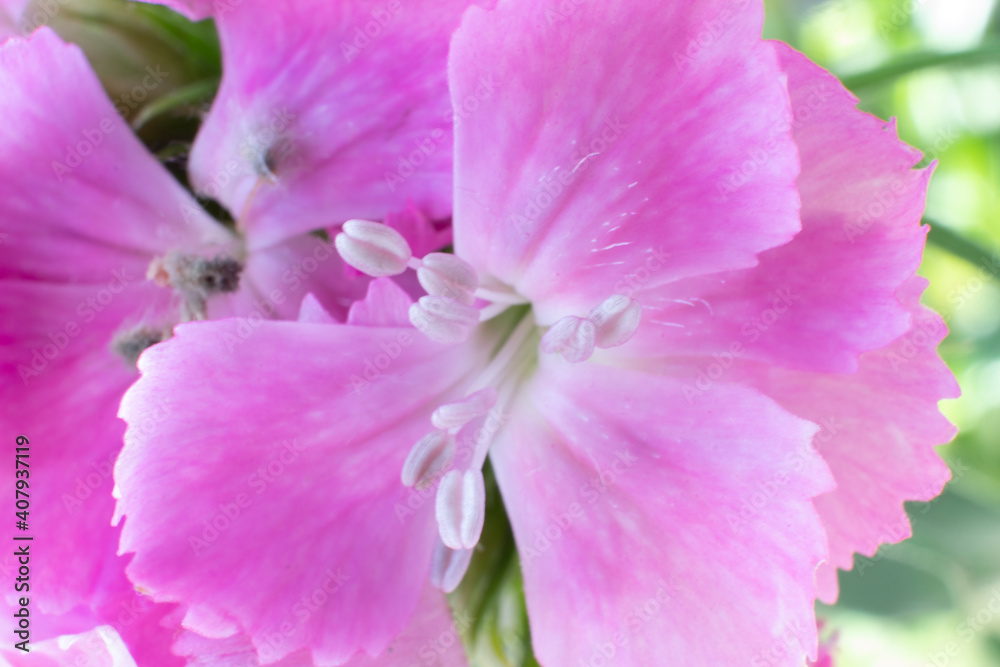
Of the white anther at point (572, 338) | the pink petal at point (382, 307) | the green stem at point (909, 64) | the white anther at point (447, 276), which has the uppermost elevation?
the green stem at point (909, 64)

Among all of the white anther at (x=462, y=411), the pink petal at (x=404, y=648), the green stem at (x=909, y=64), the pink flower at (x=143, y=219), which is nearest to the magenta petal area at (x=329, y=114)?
the pink flower at (x=143, y=219)

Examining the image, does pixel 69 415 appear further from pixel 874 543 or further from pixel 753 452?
pixel 874 543

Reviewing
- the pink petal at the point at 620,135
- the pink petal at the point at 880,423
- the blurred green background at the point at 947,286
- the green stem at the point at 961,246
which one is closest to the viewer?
the pink petal at the point at 620,135

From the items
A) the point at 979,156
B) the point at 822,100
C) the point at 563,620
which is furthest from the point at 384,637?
the point at 979,156

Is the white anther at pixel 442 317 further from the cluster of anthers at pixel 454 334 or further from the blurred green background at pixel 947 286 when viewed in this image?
the blurred green background at pixel 947 286

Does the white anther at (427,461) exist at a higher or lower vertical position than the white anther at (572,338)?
lower

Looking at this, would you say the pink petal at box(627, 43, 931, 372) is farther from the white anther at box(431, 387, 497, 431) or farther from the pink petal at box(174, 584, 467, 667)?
the pink petal at box(174, 584, 467, 667)

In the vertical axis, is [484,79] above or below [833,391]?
above

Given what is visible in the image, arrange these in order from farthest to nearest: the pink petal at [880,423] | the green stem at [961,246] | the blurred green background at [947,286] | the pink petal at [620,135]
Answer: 1. the blurred green background at [947,286]
2. the green stem at [961,246]
3. the pink petal at [880,423]
4. the pink petal at [620,135]
